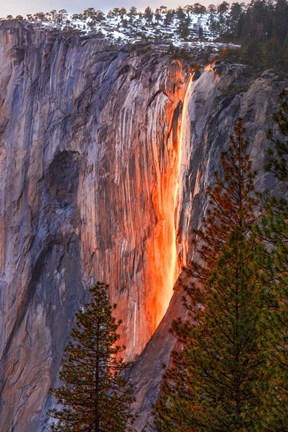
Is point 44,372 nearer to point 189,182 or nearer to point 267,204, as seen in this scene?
point 189,182

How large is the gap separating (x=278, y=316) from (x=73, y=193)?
31.9 metres

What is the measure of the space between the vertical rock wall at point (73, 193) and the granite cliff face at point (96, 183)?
0.29 ft

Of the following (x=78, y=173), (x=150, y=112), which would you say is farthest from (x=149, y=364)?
(x=78, y=173)

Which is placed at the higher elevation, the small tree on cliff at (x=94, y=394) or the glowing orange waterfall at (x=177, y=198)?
the glowing orange waterfall at (x=177, y=198)

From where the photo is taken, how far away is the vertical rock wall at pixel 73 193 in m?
33.2

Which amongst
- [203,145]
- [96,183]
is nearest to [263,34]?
[96,183]

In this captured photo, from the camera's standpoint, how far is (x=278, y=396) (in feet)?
35.6

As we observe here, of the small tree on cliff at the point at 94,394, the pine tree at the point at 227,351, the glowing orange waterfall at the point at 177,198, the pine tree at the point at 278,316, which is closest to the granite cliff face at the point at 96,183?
the glowing orange waterfall at the point at 177,198

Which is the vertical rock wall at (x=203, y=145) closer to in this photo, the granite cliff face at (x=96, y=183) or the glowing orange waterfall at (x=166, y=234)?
the granite cliff face at (x=96, y=183)

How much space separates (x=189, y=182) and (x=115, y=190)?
1011cm

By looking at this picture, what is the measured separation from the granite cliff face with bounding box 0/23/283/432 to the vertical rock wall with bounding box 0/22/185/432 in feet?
0.29

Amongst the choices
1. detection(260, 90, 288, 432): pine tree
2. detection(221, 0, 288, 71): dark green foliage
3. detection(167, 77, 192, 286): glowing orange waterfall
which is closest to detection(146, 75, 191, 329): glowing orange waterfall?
detection(167, 77, 192, 286): glowing orange waterfall

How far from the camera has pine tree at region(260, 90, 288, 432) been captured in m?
10.5

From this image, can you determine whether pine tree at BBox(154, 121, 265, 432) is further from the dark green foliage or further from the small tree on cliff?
the dark green foliage
